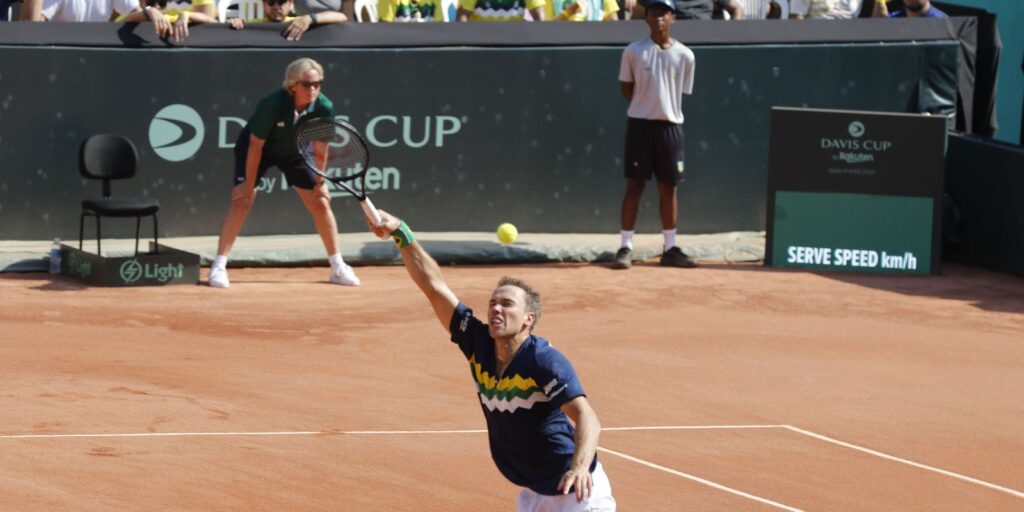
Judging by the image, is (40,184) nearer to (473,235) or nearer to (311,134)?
(473,235)

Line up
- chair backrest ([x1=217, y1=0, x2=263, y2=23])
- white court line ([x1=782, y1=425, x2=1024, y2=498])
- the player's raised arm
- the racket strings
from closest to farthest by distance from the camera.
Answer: the player's raised arm → the racket strings → white court line ([x1=782, y1=425, x2=1024, y2=498]) → chair backrest ([x1=217, y1=0, x2=263, y2=23])

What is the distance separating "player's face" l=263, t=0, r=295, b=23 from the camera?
1440 cm

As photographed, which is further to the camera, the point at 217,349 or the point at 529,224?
the point at 529,224

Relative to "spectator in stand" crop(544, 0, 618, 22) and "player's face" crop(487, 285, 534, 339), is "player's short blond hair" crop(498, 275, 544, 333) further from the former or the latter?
"spectator in stand" crop(544, 0, 618, 22)

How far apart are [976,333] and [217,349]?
19.1 ft

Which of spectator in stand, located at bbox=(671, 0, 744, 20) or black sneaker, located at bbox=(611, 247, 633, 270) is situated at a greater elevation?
spectator in stand, located at bbox=(671, 0, 744, 20)

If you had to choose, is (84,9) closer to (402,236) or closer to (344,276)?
(344,276)

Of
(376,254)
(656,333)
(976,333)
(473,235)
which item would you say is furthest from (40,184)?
(976,333)

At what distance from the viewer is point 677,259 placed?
14.5 m

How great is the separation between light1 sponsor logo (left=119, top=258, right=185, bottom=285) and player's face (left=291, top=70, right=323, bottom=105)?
5.64ft

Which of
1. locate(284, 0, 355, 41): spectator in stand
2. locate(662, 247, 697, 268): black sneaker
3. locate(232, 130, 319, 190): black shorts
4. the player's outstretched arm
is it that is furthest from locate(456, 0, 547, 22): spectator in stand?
the player's outstretched arm

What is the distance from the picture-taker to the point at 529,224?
50.5 ft

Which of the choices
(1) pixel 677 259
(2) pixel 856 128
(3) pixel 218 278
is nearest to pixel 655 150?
(1) pixel 677 259

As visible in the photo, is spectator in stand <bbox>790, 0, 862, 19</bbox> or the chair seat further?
spectator in stand <bbox>790, 0, 862, 19</bbox>
